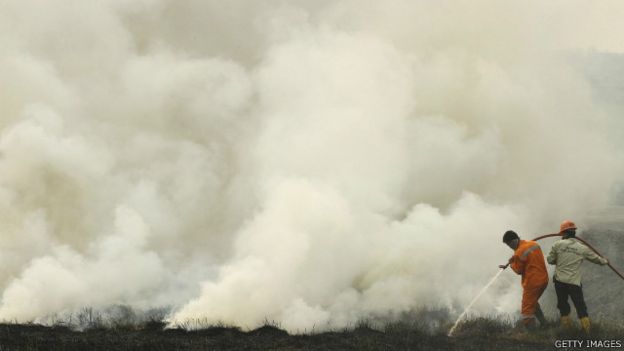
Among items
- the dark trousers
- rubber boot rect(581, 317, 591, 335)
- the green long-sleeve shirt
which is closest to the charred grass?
rubber boot rect(581, 317, 591, 335)

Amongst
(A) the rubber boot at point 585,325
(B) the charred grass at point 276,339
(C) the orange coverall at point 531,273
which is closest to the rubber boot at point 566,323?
(B) the charred grass at point 276,339

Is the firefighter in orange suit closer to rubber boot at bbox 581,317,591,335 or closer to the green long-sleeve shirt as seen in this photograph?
the green long-sleeve shirt

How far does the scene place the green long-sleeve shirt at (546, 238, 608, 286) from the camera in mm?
9289

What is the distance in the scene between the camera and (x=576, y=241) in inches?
374

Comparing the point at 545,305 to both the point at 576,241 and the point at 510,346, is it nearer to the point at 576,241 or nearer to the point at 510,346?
the point at 576,241

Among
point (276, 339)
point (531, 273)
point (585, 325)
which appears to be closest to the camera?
point (276, 339)

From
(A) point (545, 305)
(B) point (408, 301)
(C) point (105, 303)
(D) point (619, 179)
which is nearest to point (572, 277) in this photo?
(A) point (545, 305)

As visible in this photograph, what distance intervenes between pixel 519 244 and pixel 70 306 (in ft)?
46.6

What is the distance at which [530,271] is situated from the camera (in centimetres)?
966

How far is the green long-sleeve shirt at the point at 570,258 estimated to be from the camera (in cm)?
929

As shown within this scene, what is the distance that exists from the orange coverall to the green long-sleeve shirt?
25cm

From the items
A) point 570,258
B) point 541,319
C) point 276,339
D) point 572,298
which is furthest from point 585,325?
point 276,339

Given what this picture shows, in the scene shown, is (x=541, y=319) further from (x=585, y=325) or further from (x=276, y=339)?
(x=276, y=339)

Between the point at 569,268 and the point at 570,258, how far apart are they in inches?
6.7
